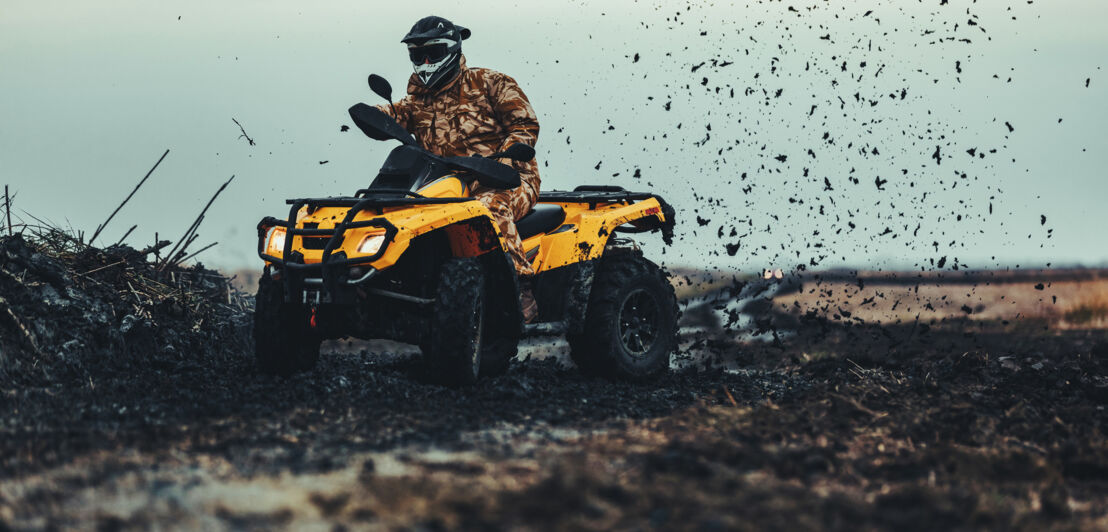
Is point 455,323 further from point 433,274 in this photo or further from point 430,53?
point 430,53

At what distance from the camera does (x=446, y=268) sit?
7.46m

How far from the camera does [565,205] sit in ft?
31.0

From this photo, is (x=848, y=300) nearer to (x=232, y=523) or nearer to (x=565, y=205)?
(x=565, y=205)

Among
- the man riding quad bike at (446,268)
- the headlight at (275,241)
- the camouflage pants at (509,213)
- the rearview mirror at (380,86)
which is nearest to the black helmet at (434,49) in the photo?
the man riding quad bike at (446,268)

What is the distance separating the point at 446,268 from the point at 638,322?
2464 millimetres

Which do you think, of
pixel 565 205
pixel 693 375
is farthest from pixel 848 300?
pixel 565 205

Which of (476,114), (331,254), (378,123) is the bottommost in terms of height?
(331,254)

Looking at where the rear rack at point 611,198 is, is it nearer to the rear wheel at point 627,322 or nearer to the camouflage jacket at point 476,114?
the rear wheel at point 627,322

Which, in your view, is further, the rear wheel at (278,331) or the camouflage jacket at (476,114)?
the camouflage jacket at (476,114)

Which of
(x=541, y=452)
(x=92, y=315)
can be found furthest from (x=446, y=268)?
(x=92, y=315)

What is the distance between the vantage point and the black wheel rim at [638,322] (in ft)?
30.6

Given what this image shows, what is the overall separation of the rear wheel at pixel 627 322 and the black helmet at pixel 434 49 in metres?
2.00

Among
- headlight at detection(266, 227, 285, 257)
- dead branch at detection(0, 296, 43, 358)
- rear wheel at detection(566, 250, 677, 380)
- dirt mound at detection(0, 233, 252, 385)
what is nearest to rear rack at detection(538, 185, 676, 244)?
rear wheel at detection(566, 250, 677, 380)

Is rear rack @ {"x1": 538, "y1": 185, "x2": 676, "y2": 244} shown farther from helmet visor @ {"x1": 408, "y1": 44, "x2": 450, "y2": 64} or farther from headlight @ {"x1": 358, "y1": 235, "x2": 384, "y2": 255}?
headlight @ {"x1": 358, "y1": 235, "x2": 384, "y2": 255}
